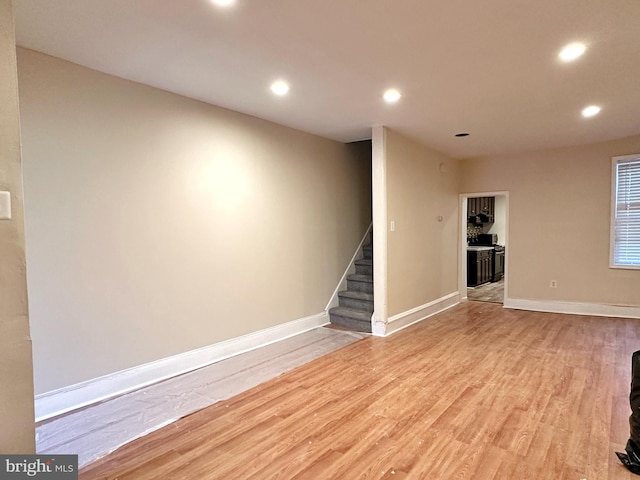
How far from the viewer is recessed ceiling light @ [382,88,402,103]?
128 inches

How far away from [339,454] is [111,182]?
102 inches

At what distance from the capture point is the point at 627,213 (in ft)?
17.1

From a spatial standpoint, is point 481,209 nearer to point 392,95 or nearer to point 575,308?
point 575,308

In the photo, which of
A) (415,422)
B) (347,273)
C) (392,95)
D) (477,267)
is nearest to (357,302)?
(347,273)

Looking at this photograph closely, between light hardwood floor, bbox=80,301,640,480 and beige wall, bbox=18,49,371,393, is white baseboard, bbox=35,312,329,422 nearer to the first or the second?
beige wall, bbox=18,49,371,393

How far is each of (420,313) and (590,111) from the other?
3175mm

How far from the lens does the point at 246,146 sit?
12.8 feet

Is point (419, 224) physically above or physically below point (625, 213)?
below

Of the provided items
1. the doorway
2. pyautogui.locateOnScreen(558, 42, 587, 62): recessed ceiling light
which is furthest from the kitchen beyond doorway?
pyautogui.locateOnScreen(558, 42, 587, 62): recessed ceiling light

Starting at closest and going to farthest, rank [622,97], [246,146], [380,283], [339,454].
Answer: [339,454] → [622,97] → [246,146] → [380,283]

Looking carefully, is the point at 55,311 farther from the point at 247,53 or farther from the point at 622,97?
the point at 622,97

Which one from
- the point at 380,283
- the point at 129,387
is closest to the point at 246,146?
the point at 380,283

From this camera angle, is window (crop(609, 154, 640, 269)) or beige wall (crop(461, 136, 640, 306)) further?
beige wall (crop(461, 136, 640, 306))

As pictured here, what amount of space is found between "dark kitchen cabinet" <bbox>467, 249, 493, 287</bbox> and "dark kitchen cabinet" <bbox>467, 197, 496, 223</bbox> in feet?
3.65
